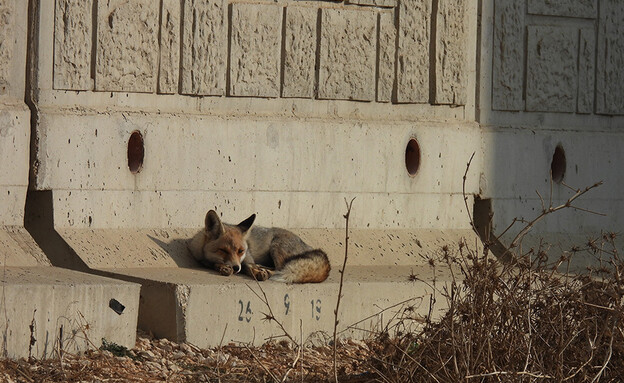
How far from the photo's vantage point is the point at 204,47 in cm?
949

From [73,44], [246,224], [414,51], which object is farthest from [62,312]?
[414,51]

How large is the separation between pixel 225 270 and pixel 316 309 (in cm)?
84

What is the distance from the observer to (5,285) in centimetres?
Answer: 704

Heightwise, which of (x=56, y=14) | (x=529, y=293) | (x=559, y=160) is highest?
(x=56, y=14)

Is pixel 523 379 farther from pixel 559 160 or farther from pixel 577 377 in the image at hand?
pixel 559 160

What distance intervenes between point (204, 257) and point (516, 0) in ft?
14.0

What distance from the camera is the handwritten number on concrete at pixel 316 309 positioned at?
8.46 meters

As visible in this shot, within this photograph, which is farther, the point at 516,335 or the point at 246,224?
the point at 246,224

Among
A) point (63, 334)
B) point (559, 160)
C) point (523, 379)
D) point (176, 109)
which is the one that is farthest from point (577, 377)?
point (559, 160)

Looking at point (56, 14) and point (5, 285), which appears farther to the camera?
point (56, 14)

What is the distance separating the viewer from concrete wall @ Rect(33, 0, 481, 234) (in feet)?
29.1

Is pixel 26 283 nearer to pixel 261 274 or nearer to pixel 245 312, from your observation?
pixel 245 312

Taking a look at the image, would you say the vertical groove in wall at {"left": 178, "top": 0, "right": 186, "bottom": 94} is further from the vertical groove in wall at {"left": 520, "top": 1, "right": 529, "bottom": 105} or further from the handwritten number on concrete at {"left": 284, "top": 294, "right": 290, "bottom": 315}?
the vertical groove in wall at {"left": 520, "top": 1, "right": 529, "bottom": 105}

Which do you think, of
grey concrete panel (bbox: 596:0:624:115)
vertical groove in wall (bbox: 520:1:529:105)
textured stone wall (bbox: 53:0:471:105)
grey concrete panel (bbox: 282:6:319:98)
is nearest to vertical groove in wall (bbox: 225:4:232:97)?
textured stone wall (bbox: 53:0:471:105)
